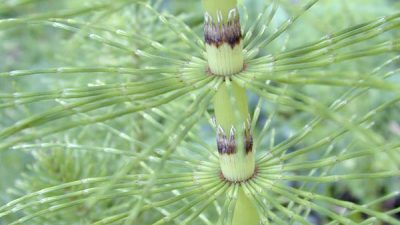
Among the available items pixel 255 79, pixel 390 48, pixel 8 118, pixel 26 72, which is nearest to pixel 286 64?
pixel 255 79

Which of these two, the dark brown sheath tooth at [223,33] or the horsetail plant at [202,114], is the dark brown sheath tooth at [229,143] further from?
the dark brown sheath tooth at [223,33]

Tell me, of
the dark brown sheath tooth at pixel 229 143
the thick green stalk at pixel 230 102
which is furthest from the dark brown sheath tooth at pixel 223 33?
the dark brown sheath tooth at pixel 229 143

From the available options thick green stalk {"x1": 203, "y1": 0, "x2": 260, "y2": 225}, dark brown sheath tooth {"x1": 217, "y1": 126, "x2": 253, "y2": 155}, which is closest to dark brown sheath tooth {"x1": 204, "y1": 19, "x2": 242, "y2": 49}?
thick green stalk {"x1": 203, "y1": 0, "x2": 260, "y2": 225}

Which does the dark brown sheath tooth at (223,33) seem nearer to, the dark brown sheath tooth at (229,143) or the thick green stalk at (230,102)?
the thick green stalk at (230,102)

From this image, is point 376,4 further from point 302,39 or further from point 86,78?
point 86,78

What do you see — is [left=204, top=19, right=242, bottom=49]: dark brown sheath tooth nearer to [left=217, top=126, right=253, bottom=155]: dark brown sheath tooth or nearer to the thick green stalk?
the thick green stalk

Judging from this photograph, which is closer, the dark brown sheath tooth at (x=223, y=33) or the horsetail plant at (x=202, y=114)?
the horsetail plant at (x=202, y=114)

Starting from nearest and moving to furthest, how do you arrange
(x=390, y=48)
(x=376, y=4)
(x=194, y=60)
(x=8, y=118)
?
(x=390, y=48) < (x=194, y=60) < (x=8, y=118) < (x=376, y=4)

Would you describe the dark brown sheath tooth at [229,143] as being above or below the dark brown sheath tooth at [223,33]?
below
